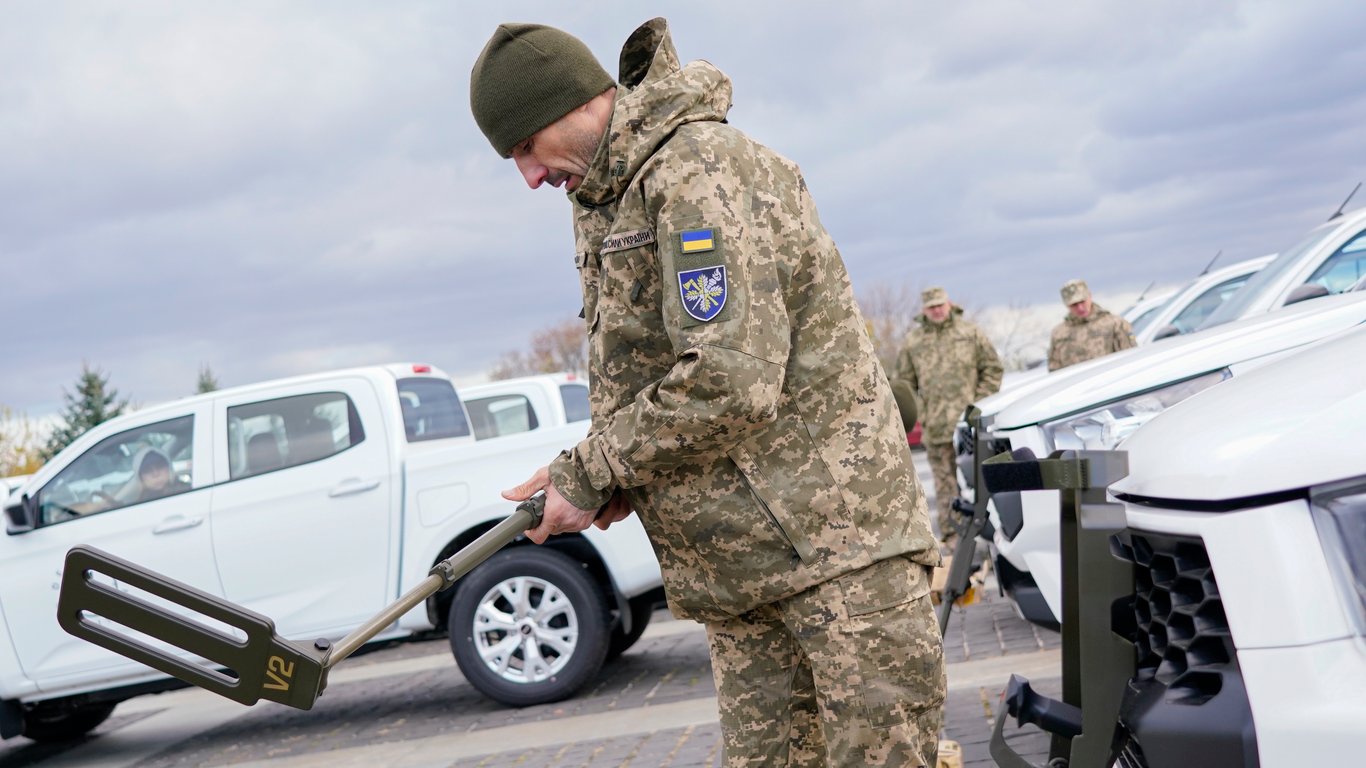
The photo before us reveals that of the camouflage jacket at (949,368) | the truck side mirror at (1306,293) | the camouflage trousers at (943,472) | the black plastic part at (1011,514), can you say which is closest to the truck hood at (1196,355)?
the truck side mirror at (1306,293)

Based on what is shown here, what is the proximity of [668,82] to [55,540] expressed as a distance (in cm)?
569

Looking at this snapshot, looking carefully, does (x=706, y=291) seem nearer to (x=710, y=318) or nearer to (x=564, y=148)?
(x=710, y=318)

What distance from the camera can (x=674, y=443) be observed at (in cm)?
232

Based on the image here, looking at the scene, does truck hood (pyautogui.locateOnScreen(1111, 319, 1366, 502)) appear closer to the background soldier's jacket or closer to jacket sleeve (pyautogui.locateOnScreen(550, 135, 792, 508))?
the background soldier's jacket

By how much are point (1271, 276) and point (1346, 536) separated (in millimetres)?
5826

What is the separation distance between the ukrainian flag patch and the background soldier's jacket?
1 centimetres

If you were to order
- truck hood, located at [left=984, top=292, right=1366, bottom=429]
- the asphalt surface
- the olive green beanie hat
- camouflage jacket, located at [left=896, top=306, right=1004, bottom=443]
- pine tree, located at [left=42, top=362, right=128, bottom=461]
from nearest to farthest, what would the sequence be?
the olive green beanie hat
truck hood, located at [left=984, top=292, right=1366, bottom=429]
the asphalt surface
camouflage jacket, located at [left=896, top=306, right=1004, bottom=443]
pine tree, located at [left=42, top=362, right=128, bottom=461]

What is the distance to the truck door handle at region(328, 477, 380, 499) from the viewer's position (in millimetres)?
6715

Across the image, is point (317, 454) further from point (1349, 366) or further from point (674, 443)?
point (1349, 366)

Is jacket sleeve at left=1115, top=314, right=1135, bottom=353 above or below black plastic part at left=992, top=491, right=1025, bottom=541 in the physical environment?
above

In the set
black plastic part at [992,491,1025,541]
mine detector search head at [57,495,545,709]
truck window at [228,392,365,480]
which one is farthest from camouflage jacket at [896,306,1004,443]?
mine detector search head at [57,495,545,709]

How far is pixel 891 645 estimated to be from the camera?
239cm

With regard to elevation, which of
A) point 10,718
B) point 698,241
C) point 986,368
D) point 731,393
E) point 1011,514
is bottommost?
point 10,718

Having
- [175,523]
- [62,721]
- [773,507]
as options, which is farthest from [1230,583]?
[62,721]
